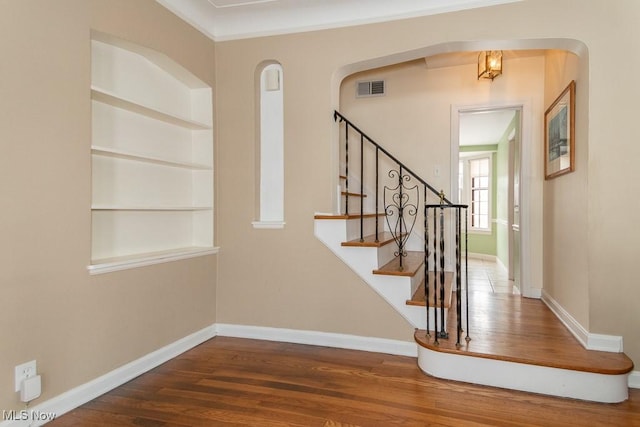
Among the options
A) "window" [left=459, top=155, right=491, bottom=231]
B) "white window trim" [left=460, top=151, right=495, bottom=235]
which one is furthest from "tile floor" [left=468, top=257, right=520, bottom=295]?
"window" [left=459, top=155, right=491, bottom=231]

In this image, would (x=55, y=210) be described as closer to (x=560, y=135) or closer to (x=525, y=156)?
(x=560, y=135)

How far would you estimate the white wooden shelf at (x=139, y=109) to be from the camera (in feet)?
7.73

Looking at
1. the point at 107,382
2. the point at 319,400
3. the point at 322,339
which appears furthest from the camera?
the point at 322,339

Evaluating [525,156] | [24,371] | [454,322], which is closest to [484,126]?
[525,156]

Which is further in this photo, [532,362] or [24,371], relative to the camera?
[532,362]

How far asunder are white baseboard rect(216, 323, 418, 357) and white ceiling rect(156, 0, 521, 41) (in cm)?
259

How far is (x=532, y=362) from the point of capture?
91.7 inches

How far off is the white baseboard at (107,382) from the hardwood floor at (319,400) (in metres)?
0.05

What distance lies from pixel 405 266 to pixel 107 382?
7.61 feet

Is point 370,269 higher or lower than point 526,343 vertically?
higher

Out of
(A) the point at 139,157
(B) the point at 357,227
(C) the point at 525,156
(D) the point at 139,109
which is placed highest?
(D) the point at 139,109

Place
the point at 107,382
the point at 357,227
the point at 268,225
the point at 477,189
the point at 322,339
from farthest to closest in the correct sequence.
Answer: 1. the point at 477,189
2. the point at 357,227
3. the point at 268,225
4. the point at 322,339
5. the point at 107,382

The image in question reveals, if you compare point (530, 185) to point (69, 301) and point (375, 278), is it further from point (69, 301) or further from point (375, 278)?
point (69, 301)

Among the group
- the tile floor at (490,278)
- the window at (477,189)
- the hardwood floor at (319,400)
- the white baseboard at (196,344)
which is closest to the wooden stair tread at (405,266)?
the white baseboard at (196,344)
